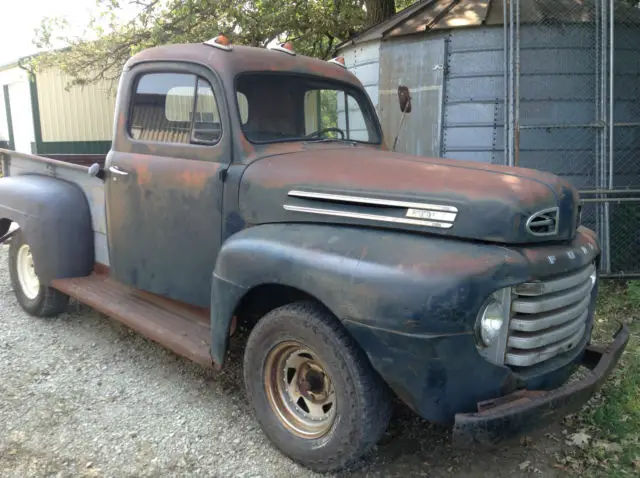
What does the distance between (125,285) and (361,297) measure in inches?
91.9

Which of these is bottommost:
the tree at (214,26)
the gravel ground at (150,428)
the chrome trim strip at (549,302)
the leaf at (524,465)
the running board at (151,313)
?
the leaf at (524,465)

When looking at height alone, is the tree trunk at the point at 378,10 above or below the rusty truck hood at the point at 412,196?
above

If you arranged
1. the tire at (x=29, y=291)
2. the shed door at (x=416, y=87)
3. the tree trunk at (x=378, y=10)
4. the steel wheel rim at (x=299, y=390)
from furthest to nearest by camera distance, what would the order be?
the tree trunk at (x=378, y=10)
the shed door at (x=416, y=87)
the tire at (x=29, y=291)
the steel wheel rim at (x=299, y=390)

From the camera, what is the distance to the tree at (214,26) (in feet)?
31.7

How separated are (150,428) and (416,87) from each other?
5638 mm

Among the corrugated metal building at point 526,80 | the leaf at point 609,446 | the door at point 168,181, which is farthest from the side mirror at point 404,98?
the corrugated metal building at point 526,80

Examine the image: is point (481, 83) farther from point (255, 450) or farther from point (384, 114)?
point (255, 450)

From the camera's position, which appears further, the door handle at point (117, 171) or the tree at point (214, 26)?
the tree at point (214, 26)

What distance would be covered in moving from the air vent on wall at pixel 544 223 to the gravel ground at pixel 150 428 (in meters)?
0.94

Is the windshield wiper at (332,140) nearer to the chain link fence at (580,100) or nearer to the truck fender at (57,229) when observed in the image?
the truck fender at (57,229)

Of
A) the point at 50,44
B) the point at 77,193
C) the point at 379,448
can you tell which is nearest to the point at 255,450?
the point at 379,448

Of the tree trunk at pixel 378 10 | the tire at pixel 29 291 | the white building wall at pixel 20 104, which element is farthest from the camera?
the white building wall at pixel 20 104

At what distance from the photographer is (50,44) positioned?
11.1m

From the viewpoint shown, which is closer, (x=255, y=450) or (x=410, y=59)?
(x=255, y=450)
